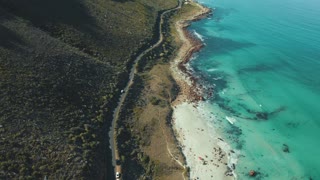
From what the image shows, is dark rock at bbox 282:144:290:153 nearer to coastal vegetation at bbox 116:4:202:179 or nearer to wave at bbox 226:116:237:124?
wave at bbox 226:116:237:124

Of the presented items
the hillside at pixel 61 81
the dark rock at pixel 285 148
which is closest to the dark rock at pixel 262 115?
the dark rock at pixel 285 148

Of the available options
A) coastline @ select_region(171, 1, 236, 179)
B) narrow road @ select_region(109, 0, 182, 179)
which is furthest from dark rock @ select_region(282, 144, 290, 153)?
narrow road @ select_region(109, 0, 182, 179)

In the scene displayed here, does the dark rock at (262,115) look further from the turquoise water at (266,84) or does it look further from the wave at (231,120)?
the wave at (231,120)

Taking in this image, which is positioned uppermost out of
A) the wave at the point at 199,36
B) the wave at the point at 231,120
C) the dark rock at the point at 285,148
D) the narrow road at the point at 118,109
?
the wave at the point at 199,36

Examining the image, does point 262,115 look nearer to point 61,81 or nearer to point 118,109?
point 118,109

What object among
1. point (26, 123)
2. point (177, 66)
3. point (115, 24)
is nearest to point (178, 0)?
point (115, 24)

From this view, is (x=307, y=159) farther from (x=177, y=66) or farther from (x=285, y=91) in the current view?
(x=177, y=66)
